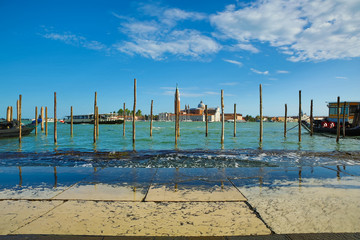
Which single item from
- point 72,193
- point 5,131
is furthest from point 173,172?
point 5,131

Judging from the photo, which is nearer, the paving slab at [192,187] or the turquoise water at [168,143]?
the paving slab at [192,187]

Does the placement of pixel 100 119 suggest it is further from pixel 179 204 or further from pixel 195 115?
pixel 195 115

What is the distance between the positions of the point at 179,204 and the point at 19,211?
2220 mm

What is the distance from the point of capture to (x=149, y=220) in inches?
121

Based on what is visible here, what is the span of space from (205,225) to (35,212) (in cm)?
230

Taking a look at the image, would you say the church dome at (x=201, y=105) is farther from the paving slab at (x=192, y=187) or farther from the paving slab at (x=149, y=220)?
the paving slab at (x=149, y=220)

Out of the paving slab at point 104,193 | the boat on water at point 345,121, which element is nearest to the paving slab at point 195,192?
the paving slab at point 104,193

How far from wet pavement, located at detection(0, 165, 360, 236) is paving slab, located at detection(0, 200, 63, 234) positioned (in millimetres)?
11

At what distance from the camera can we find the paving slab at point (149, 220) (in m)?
2.73

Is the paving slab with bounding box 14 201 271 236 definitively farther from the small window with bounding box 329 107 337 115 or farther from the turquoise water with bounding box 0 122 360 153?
the small window with bounding box 329 107 337 115

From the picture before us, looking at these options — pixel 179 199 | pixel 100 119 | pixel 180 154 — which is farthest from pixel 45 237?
pixel 100 119

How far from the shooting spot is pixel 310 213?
3301 mm

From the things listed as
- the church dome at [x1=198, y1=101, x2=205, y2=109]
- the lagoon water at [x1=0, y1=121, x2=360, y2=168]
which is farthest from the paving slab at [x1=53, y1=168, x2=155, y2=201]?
the church dome at [x1=198, y1=101, x2=205, y2=109]

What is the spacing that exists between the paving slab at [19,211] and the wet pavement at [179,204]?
0.04 ft
